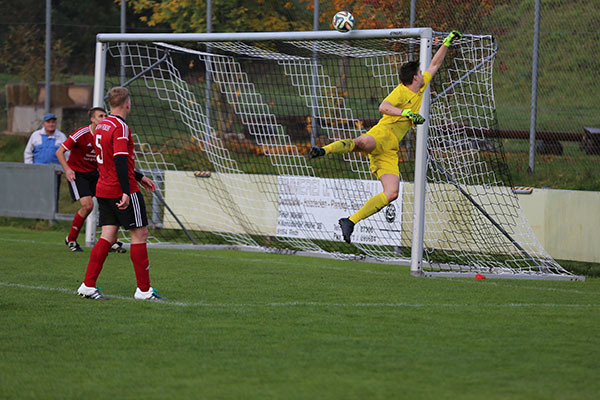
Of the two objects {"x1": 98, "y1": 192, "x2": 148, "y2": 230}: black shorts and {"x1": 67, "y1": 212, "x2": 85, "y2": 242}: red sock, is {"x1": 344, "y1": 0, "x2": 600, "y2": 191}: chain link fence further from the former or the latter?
{"x1": 98, "y1": 192, "x2": 148, "y2": 230}: black shorts

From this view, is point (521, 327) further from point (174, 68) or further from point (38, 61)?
point (38, 61)

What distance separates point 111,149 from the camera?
25.9ft

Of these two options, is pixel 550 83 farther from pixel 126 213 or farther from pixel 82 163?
pixel 126 213

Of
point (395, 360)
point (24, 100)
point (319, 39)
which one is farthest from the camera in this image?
point (24, 100)

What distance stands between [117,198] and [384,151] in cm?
343

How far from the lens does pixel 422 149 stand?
10367 millimetres

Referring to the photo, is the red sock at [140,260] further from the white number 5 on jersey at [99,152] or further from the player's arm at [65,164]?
the player's arm at [65,164]

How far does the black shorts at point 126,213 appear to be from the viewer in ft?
25.9

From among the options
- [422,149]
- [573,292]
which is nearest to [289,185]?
[422,149]

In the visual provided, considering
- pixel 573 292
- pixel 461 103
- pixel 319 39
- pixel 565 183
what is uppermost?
pixel 319 39

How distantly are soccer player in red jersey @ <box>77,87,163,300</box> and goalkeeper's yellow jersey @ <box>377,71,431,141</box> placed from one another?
10.8 feet

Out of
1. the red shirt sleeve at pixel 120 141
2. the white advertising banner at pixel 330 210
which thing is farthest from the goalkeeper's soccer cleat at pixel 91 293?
the white advertising banner at pixel 330 210

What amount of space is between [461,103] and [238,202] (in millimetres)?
4395

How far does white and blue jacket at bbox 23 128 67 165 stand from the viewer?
15.4 metres
